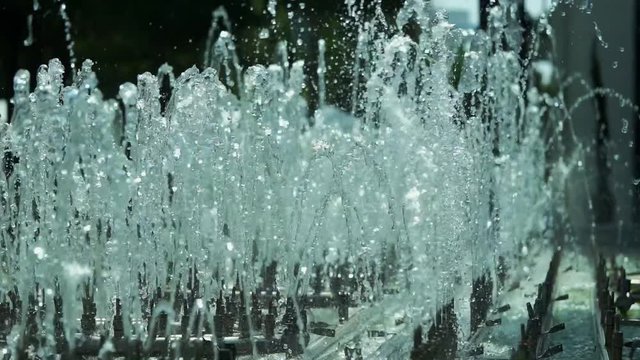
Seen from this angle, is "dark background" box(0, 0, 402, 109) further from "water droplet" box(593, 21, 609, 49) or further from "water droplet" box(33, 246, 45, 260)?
"water droplet" box(33, 246, 45, 260)

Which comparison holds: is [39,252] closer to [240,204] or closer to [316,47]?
[240,204]

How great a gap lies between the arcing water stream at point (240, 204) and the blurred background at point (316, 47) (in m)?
5.36

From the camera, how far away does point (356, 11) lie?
26.6m

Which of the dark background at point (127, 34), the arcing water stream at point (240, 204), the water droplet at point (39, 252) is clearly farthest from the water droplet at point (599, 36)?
the water droplet at point (39, 252)

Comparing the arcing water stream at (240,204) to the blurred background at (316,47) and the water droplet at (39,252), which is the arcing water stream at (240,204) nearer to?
the water droplet at (39,252)

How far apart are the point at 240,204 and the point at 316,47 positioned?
50.9ft

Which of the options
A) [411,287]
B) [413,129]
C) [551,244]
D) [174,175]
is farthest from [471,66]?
[411,287]

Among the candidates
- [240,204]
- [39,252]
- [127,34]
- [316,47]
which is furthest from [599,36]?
[39,252]

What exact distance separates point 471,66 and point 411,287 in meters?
6.71

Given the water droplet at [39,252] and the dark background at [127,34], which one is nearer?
the water droplet at [39,252]

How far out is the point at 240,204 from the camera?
1059 centimetres

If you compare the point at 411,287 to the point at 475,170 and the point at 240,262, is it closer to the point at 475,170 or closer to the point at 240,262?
the point at 240,262

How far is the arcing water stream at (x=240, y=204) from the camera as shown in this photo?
7891 millimetres

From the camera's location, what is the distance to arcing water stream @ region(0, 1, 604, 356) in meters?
7.89
